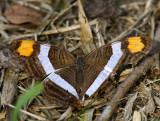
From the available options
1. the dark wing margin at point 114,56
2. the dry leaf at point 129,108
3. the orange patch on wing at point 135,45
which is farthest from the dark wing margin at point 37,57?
the dry leaf at point 129,108

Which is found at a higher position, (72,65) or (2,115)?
(72,65)

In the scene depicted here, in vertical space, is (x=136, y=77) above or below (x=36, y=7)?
below

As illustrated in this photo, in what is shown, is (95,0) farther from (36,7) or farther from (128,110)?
(128,110)

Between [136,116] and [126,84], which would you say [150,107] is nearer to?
[136,116]

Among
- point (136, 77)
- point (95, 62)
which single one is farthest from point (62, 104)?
point (136, 77)

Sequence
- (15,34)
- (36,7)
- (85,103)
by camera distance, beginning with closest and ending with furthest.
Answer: (85,103), (15,34), (36,7)

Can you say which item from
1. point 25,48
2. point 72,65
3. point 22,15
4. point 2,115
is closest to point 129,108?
point 72,65
